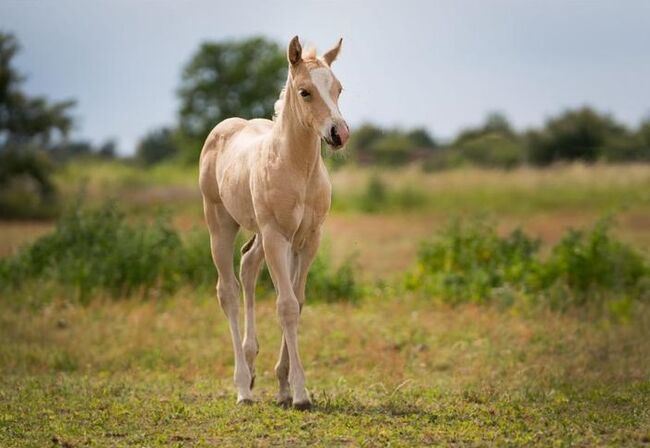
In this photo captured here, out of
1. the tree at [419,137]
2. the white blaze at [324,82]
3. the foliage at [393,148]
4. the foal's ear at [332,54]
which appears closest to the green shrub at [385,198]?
the foliage at [393,148]

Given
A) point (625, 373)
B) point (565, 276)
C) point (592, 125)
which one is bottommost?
point (625, 373)

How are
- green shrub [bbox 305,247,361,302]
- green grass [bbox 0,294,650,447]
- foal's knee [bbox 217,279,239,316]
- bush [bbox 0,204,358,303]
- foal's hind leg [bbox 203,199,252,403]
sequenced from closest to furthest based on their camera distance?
green grass [bbox 0,294,650,447], foal's hind leg [bbox 203,199,252,403], foal's knee [bbox 217,279,239,316], bush [bbox 0,204,358,303], green shrub [bbox 305,247,361,302]

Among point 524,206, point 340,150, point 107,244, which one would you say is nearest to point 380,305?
point 107,244

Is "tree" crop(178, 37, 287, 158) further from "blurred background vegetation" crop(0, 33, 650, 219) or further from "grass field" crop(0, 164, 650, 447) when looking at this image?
"grass field" crop(0, 164, 650, 447)

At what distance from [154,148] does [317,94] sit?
59.3m

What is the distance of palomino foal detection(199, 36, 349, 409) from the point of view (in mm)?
7305

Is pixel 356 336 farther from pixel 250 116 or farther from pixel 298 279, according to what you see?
pixel 250 116

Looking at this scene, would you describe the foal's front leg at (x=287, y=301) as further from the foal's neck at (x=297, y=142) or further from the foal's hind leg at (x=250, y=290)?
the foal's hind leg at (x=250, y=290)

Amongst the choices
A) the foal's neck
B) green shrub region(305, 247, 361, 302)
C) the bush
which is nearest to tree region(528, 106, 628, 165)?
green shrub region(305, 247, 361, 302)

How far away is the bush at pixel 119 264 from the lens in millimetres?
13938

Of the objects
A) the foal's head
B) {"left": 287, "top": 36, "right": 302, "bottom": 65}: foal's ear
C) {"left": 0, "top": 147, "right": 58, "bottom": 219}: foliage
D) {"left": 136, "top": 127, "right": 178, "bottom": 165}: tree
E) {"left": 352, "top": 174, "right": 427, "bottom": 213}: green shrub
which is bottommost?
the foal's head

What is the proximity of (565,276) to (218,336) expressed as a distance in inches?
186

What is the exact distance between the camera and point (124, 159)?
5894cm

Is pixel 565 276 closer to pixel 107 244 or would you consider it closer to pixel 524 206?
pixel 107 244
